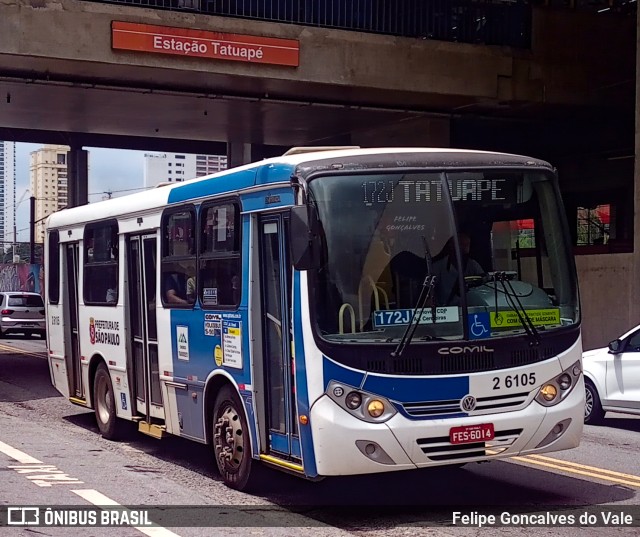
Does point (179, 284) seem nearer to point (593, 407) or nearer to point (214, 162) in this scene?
point (593, 407)

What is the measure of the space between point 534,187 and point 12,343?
2862cm

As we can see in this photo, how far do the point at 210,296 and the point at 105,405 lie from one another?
12.5ft

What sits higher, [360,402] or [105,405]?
[360,402]

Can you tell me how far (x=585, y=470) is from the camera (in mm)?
10461

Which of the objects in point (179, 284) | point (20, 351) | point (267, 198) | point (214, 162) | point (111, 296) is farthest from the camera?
point (214, 162)

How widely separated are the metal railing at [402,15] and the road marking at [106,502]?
42.6 ft

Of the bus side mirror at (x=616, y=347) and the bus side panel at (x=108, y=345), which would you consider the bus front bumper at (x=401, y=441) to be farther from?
the bus side mirror at (x=616, y=347)

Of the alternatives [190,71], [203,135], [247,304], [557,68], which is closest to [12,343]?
[203,135]

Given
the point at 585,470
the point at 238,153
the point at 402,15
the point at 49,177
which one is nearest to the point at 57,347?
the point at 585,470

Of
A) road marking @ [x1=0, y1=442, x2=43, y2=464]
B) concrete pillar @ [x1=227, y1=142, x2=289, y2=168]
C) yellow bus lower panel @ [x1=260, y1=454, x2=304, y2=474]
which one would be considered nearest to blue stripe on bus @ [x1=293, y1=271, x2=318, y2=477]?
yellow bus lower panel @ [x1=260, y1=454, x2=304, y2=474]

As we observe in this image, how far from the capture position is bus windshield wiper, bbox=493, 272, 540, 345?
8.72 m

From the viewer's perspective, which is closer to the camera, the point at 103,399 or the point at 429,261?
the point at 429,261

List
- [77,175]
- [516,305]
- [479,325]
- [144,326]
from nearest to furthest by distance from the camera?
[479,325] → [516,305] → [144,326] → [77,175]

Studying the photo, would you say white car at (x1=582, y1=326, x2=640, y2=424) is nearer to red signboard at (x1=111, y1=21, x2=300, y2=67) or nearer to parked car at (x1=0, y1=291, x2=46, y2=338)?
red signboard at (x1=111, y1=21, x2=300, y2=67)
